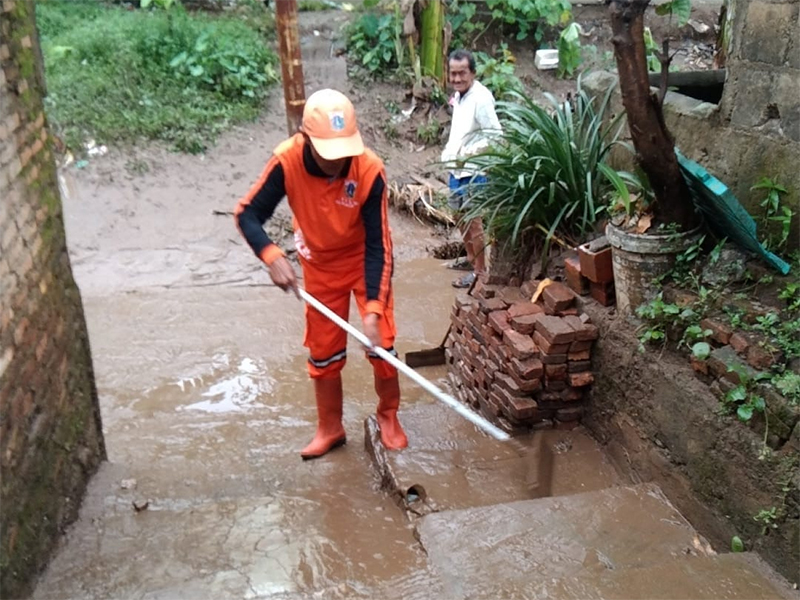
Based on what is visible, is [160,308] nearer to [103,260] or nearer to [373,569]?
[103,260]

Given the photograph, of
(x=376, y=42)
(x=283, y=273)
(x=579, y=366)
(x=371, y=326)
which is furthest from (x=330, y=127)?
(x=376, y=42)

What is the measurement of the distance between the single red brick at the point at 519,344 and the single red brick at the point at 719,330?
0.83m

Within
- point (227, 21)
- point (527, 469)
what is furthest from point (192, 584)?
point (227, 21)

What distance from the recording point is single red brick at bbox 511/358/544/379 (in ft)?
11.4

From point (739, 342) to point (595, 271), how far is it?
0.88 meters

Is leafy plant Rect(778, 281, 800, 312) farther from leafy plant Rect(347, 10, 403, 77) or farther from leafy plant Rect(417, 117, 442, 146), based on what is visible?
leafy plant Rect(347, 10, 403, 77)

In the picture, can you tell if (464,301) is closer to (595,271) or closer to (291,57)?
(595,271)

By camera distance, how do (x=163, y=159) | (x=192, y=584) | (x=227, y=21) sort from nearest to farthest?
(x=192, y=584) → (x=163, y=159) → (x=227, y=21)

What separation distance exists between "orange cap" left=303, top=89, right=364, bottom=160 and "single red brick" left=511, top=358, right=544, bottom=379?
1.21 m

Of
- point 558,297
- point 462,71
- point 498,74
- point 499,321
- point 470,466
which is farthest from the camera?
point 498,74

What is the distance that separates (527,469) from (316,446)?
106 centimetres

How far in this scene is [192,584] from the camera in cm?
269

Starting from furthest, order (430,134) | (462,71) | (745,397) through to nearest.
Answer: (430,134) → (462,71) → (745,397)

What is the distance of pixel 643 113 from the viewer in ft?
9.78
